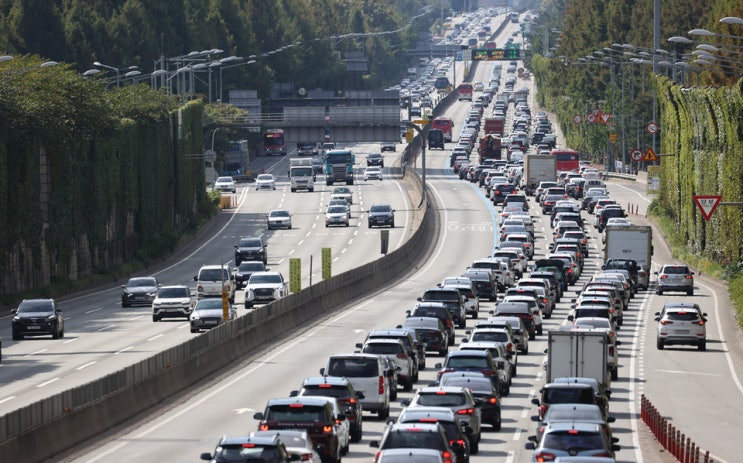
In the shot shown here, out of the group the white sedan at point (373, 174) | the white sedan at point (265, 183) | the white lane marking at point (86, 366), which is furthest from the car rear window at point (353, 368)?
the white sedan at point (373, 174)

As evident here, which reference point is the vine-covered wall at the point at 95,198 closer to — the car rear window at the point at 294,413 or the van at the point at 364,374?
the van at the point at 364,374

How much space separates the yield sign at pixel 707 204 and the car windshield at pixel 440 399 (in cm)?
2796

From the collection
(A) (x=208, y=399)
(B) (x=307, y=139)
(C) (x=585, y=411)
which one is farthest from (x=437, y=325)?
(B) (x=307, y=139)

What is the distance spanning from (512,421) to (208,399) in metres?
8.38

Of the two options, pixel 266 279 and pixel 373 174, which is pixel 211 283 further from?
pixel 373 174

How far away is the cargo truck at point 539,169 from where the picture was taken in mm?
134125

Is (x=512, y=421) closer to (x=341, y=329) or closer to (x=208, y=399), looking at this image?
(x=208, y=399)

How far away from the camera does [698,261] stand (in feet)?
305

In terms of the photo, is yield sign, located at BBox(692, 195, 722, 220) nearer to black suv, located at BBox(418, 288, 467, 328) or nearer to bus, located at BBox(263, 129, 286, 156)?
black suv, located at BBox(418, 288, 467, 328)

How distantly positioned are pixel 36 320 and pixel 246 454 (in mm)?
37148

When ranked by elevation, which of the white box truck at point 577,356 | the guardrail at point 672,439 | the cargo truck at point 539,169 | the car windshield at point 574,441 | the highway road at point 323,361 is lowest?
the highway road at point 323,361

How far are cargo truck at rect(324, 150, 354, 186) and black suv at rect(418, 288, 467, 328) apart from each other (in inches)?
3403

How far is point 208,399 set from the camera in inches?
1730

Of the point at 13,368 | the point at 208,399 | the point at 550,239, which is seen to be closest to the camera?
the point at 208,399
